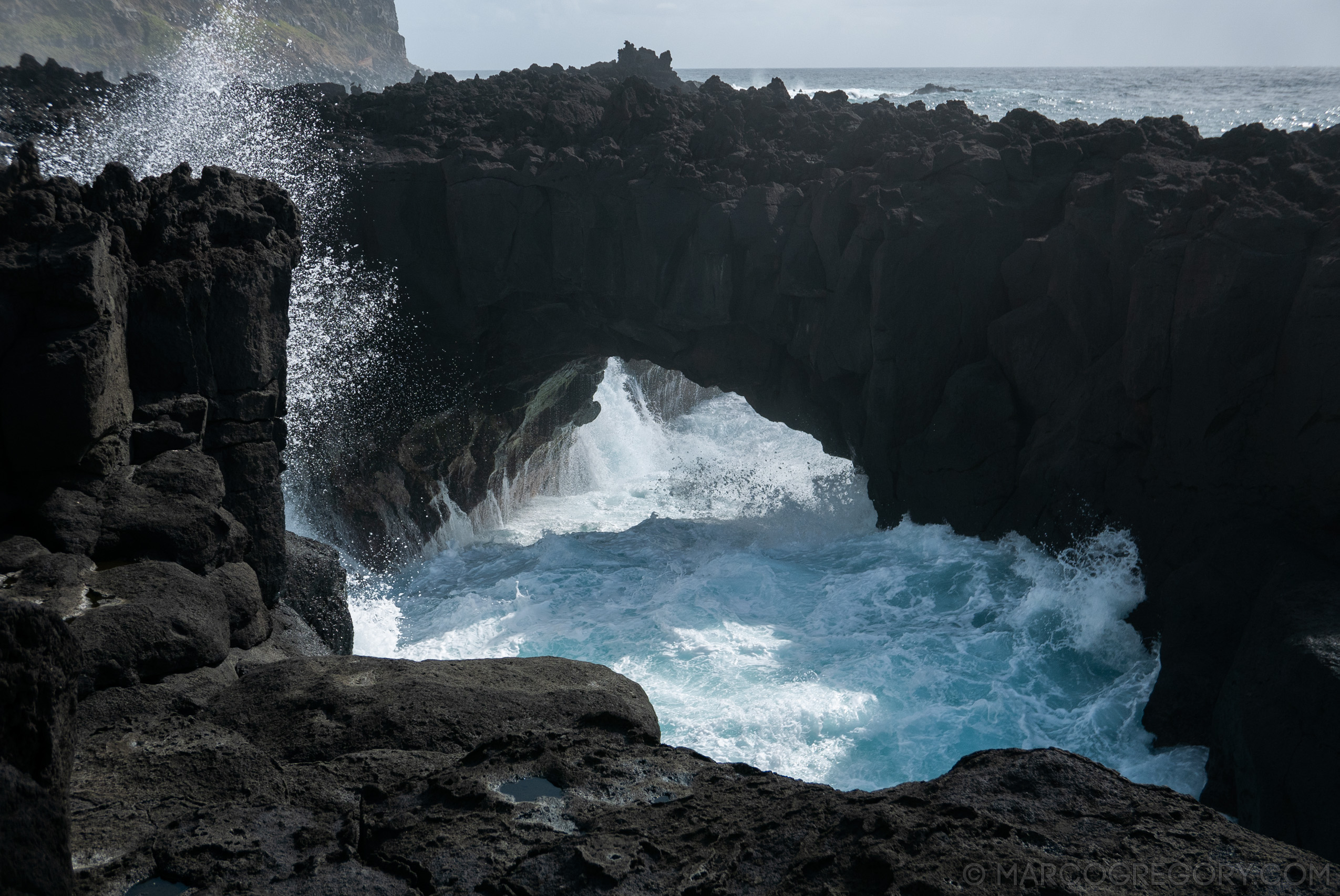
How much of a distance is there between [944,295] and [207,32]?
80.2 m

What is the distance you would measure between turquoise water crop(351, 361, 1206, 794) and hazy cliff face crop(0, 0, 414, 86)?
42737mm

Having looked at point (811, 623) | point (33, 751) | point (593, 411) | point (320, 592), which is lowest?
point (811, 623)

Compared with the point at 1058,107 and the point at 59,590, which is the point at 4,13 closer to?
the point at 1058,107

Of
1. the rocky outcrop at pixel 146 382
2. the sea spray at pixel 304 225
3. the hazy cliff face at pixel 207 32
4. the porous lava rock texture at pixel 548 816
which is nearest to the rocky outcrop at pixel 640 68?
the sea spray at pixel 304 225

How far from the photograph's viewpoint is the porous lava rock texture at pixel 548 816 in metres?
2.90

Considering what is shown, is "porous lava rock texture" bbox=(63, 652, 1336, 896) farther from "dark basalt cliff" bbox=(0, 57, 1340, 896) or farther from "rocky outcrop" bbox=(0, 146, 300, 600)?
"rocky outcrop" bbox=(0, 146, 300, 600)

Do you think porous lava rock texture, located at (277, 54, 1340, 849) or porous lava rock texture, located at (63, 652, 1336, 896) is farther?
porous lava rock texture, located at (277, 54, 1340, 849)

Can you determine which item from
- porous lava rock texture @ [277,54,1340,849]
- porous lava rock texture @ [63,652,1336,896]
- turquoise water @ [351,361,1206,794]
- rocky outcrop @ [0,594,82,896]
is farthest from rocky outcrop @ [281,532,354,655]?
porous lava rock texture @ [277,54,1340,849]

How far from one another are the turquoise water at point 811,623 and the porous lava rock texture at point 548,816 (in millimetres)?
5798

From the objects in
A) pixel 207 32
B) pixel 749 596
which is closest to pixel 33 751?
pixel 749 596

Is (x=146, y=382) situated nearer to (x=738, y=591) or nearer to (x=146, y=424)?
(x=146, y=424)

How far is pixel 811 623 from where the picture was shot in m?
12.7

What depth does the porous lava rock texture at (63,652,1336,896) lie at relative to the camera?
290cm

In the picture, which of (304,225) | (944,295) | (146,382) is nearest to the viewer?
(146,382)
